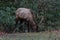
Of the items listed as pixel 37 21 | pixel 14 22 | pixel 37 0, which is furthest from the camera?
pixel 37 0

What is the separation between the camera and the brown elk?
15664 millimetres

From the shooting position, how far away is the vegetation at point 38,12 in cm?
1560

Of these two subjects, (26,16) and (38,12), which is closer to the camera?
(26,16)

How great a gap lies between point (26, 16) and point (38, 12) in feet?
5.45

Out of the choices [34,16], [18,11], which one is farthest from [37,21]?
[18,11]

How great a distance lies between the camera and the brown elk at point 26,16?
51.4 ft

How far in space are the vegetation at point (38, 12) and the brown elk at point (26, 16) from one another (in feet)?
1.12

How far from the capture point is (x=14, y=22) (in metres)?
15.5

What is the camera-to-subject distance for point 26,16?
1570 cm

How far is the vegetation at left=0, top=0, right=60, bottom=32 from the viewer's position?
1560 cm

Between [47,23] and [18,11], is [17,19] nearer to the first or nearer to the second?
[18,11]

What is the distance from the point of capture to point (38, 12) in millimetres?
17125

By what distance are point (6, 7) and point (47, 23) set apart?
2936 mm

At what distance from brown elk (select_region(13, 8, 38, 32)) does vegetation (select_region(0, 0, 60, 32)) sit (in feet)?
1.12
